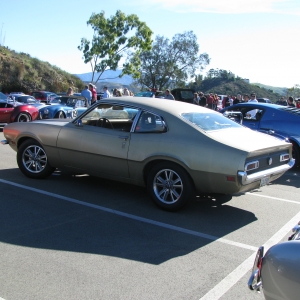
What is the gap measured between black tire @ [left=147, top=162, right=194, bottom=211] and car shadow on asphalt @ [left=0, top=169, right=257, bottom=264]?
156mm

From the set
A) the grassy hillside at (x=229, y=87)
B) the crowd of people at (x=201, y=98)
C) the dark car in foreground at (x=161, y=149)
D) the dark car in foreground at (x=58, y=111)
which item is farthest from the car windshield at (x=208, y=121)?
the grassy hillside at (x=229, y=87)

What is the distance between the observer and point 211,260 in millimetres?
4262

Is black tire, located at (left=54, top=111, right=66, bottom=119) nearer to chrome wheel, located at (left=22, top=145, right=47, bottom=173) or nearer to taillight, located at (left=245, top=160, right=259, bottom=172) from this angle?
chrome wheel, located at (left=22, top=145, right=47, bottom=173)

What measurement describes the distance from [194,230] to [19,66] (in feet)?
126

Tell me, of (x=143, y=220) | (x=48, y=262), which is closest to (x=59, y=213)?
(x=143, y=220)

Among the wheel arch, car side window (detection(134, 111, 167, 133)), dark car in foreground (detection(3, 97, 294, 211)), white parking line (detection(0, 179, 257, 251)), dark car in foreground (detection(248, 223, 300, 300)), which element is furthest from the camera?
car side window (detection(134, 111, 167, 133))

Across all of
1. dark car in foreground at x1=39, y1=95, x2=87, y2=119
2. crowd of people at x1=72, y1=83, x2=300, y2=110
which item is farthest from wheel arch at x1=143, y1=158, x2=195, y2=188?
crowd of people at x1=72, y1=83, x2=300, y2=110

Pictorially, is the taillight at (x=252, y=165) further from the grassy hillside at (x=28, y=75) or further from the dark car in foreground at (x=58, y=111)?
the grassy hillside at (x=28, y=75)

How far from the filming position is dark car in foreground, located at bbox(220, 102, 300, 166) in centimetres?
945

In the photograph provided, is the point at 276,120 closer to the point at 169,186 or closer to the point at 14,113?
the point at 169,186

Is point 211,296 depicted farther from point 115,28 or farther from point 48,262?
point 115,28

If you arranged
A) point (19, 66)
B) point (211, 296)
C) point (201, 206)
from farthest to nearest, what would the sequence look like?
1. point (19, 66)
2. point (201, 206)
3. point (211, 296)

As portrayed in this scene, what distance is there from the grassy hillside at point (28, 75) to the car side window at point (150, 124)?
3140 centimetres

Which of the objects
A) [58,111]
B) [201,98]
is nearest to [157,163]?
[58,111]
